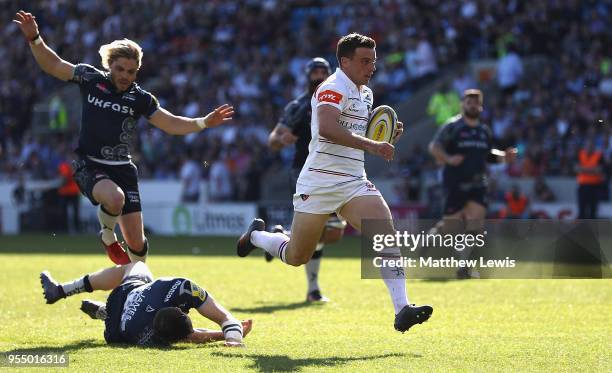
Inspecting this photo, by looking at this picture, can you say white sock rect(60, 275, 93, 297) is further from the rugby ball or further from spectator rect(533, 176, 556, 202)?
spectator rect(533, 176, 556, 202)

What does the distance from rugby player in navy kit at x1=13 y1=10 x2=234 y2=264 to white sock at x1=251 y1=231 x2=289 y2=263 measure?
1.11m

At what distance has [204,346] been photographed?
8586 millimetres

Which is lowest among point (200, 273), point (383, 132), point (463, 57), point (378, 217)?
point (200, 273)

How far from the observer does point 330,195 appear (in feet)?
29.5

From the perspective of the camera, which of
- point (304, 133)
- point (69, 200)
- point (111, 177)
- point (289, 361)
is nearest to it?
point (289, 361)

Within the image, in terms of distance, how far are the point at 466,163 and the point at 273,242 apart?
6232mm

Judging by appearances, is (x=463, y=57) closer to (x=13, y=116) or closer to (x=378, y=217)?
(x=13, y=116)

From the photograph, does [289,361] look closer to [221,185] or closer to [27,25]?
[27,25]

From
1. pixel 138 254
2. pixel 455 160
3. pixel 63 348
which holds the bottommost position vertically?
pixel 63 348

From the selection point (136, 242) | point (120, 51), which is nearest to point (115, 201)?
point (136, 242)

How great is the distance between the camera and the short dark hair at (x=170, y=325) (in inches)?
323

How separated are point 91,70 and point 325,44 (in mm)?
21754

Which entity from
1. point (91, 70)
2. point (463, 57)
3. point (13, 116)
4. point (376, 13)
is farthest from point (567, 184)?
point (13, 116)

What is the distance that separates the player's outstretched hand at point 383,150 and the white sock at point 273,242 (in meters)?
1.58
